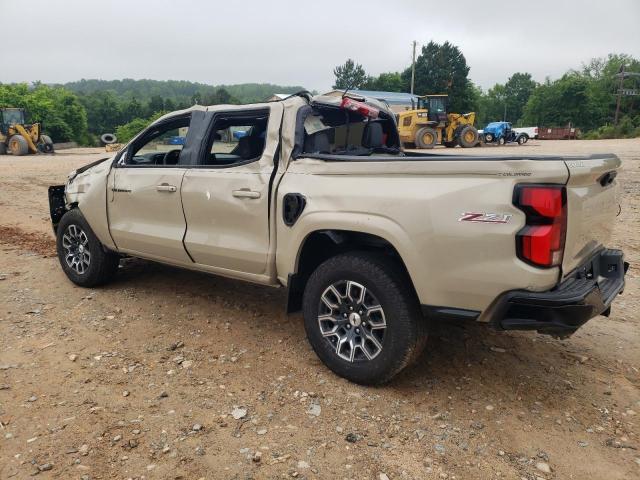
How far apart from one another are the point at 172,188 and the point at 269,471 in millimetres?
2422

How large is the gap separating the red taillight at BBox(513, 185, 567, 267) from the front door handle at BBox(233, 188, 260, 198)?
177 cm

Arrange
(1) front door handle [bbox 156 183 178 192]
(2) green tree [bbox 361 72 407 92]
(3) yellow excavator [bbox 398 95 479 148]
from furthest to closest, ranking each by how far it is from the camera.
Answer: (2) green tree [bbox 361 72 407 92]
(3) yellow excavator [bbox 398 95 479 148]
(1) front door handle [bbox 156 183 178 192]

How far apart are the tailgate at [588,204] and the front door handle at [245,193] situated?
1972 millimetres

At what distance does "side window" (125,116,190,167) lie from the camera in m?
4.50

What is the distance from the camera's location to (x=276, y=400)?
125 inches

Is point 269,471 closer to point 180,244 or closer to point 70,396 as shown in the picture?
point 70,396

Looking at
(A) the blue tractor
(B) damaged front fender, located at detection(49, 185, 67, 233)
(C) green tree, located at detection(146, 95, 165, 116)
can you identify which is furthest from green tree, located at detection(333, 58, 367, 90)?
(B) damaged front fender, located at detection(49, 185, 67, 233)

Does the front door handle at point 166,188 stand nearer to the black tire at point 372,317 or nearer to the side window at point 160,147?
the side window at point 160,147

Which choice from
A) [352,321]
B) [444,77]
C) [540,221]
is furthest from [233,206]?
[444,77]

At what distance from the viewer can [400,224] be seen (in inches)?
115

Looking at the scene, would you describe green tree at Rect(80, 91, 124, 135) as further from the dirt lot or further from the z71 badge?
the z71 badge

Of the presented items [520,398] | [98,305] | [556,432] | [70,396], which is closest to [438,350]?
[520,398]

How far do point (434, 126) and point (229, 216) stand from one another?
2540 centimetres

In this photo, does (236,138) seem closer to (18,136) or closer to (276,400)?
(276,400)
